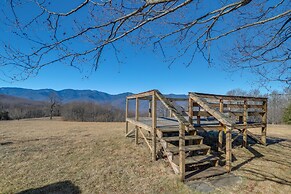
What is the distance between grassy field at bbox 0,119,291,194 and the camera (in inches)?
140

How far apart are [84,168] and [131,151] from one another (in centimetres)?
159

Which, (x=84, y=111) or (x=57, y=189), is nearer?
(x=57, y=189)

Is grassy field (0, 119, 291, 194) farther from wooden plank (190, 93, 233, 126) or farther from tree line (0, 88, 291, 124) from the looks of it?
Result: tree line (0, 88, 291, 124)

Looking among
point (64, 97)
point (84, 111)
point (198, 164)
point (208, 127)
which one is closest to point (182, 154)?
point (198, 164)

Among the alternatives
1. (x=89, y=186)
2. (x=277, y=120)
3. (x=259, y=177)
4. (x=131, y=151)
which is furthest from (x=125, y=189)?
(x=277, y=120)

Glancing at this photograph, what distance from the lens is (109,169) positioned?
4.41 meters

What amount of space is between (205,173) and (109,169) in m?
2.07

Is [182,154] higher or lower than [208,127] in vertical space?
lower

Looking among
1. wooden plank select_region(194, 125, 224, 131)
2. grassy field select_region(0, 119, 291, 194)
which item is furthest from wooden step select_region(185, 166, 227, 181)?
wooden plank select_region(194, 125, 224, 131)

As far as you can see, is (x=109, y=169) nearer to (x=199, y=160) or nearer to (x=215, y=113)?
(x=199, y=160)

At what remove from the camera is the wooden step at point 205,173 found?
3.80m

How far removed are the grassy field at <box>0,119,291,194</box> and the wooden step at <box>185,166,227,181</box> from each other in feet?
0.96

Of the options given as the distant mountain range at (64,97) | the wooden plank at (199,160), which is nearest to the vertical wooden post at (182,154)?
the wooden plank at (199,160)

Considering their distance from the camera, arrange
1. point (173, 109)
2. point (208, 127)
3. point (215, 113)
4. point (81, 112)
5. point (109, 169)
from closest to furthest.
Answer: point (173, 109) < point (215, 113) < point (109, 169) < point (208, 127) < point (81, 112)
